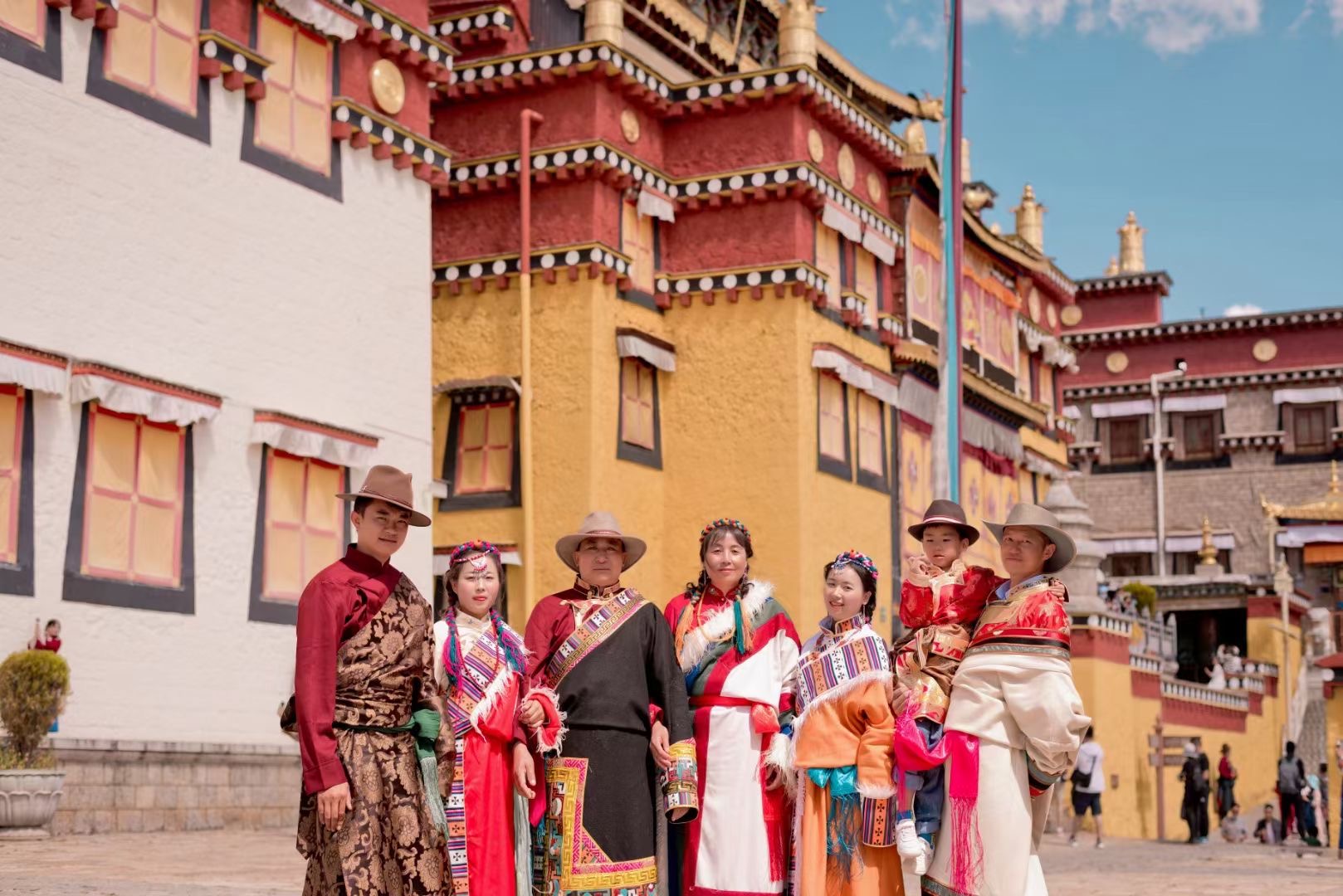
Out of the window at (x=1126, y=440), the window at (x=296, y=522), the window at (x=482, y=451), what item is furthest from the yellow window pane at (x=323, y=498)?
the window at (x=1126, y=440)

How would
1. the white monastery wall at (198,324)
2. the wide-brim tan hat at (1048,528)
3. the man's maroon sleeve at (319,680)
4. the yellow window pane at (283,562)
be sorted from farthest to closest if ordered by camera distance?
the yellow window pane at (283,562)
the white monastery wall at (198,324)
the wide-brim tan hat at (1048,528)
the man's maroon sleeve at (319,680)

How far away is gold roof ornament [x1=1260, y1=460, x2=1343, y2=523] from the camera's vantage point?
4347cm

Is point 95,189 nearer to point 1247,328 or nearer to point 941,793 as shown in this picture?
point 941,793

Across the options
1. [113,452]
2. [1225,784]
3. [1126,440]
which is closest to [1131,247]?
[1126,440]

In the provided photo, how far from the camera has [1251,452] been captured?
1823 inches

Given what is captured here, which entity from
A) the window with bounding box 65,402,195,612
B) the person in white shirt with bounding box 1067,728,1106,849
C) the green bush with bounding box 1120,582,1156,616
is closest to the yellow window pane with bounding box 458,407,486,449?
the window with bounding box 65,402,195,612

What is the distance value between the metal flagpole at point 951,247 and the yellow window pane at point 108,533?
8.75m

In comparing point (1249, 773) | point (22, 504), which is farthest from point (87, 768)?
point (1249, 773)

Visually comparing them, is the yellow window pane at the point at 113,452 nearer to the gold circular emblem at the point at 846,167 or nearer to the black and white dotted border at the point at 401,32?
the black and white dotted border at the point at 401,32

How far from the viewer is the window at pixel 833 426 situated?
75.9 feet

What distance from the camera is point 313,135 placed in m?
18.1

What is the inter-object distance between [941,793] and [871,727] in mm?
607

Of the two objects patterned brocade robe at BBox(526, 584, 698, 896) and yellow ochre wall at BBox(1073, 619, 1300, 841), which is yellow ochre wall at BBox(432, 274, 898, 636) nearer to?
yellow ochre wall at BBox(1073, 619, 1300, 841)

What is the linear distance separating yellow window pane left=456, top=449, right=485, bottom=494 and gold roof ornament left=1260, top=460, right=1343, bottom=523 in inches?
1078
